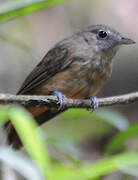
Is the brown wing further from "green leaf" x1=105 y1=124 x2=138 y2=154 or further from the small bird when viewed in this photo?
"green leaf" x1=105 y1=124 x2=138 y2=154

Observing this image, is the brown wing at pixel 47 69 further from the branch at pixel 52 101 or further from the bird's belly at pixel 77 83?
the branch at pixel 52 101

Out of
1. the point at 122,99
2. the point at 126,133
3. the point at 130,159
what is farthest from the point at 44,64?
the point at 130,159

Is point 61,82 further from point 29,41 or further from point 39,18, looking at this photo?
point 39,18

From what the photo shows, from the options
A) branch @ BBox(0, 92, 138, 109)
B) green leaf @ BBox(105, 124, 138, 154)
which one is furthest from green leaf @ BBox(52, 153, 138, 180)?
branch @ BBox(0, 92, 138, 109)

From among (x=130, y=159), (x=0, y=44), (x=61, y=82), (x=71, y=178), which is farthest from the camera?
(x=0, y=44)

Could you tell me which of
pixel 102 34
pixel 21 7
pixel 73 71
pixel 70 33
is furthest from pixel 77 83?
pixel 70 33

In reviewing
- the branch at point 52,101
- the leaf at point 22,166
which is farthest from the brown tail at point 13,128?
the leaf at point 22,166

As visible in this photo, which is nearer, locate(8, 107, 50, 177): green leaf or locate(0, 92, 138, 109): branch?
locate(8, 107, 50, 177): green leaf

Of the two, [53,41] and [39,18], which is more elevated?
[39,18]
